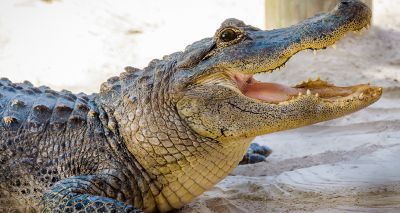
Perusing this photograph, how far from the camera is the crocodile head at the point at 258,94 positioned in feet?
9.66

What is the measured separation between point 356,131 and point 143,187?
2.20 meters

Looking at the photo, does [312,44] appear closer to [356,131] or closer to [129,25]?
[356,131]

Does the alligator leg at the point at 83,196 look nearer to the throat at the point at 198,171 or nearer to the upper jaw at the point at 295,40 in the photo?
the throat at the point at 198,171

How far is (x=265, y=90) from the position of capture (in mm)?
3279

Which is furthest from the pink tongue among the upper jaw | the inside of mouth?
the upper jaw

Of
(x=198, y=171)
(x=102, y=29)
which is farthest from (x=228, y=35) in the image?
(x=102, y=29)

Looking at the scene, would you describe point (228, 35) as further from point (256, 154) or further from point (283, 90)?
point (256, 154)

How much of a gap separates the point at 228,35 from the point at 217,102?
0.39 metres

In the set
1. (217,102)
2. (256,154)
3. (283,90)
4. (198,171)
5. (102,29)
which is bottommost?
(198,171)

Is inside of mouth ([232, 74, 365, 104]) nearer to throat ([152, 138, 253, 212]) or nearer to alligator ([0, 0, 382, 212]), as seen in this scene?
alligator ([0, 0, 382, 212])

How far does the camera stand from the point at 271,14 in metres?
7.07

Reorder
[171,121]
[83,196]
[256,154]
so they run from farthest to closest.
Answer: [256,154]
[171,121]
[83,196]

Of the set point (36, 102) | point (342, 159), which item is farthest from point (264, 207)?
point (36, 102)

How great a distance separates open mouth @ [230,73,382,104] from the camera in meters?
2.96
